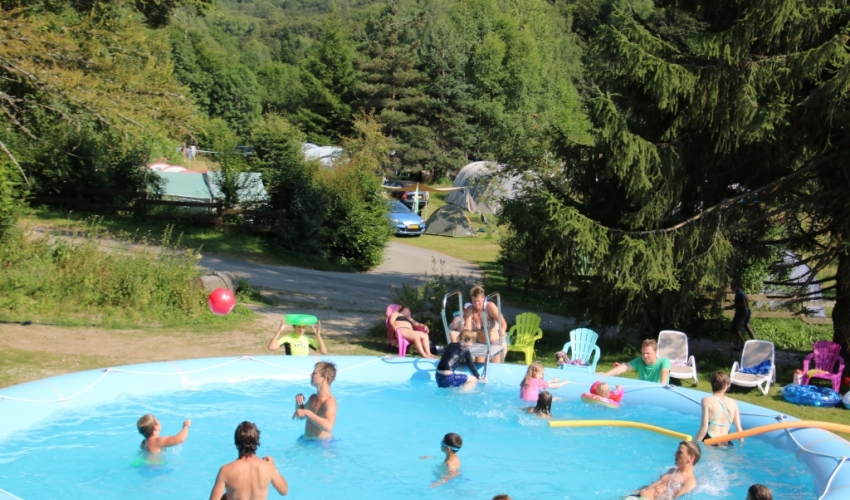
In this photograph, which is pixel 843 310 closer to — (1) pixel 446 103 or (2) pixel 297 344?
(2) pixel 297 344

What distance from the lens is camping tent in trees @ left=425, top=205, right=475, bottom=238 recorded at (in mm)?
36938

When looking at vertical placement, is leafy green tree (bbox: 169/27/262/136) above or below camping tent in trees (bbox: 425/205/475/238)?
above

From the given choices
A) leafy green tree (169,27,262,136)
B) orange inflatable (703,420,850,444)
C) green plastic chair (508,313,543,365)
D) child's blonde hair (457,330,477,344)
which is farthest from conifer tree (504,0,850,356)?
leafy green tree (169,27,262,136)

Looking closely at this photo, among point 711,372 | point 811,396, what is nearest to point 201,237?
point 711,372

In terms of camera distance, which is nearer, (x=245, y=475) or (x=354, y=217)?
(x=245, y=475)

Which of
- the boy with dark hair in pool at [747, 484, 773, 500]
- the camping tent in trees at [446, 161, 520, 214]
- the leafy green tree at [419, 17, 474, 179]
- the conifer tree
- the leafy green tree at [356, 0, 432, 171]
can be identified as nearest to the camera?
the boy with dark hair in pool at [747, 484, 773, 500]

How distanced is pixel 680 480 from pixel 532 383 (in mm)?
3717

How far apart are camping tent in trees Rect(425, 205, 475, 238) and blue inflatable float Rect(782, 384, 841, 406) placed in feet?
83.6

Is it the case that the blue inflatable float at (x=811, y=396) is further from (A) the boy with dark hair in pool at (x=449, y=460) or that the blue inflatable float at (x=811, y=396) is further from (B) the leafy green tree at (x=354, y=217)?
(B) the leafy green tree at (x=354, y=217)

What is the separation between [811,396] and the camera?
11.4 metres

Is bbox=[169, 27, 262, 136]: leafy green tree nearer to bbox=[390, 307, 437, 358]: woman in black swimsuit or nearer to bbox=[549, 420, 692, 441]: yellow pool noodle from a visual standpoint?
bbox=[390, 307, 437, 358]: woman in black swimsuit

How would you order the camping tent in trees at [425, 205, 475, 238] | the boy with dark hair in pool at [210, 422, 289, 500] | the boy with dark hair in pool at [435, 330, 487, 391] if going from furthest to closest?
the camping tent in trees at [425, 205, 475, 238], the boy with dark hair in pool at [435, 330, 487, 391], the boy with dark hair in pool at [210, 422, 289, 500]

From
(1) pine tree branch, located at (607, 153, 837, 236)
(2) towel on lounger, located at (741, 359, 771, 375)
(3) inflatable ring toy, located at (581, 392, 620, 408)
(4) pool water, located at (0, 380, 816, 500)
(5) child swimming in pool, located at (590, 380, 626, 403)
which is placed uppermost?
(1) pine tree branch, located at (607, 153, 837, 236)

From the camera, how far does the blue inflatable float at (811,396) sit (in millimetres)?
11359
